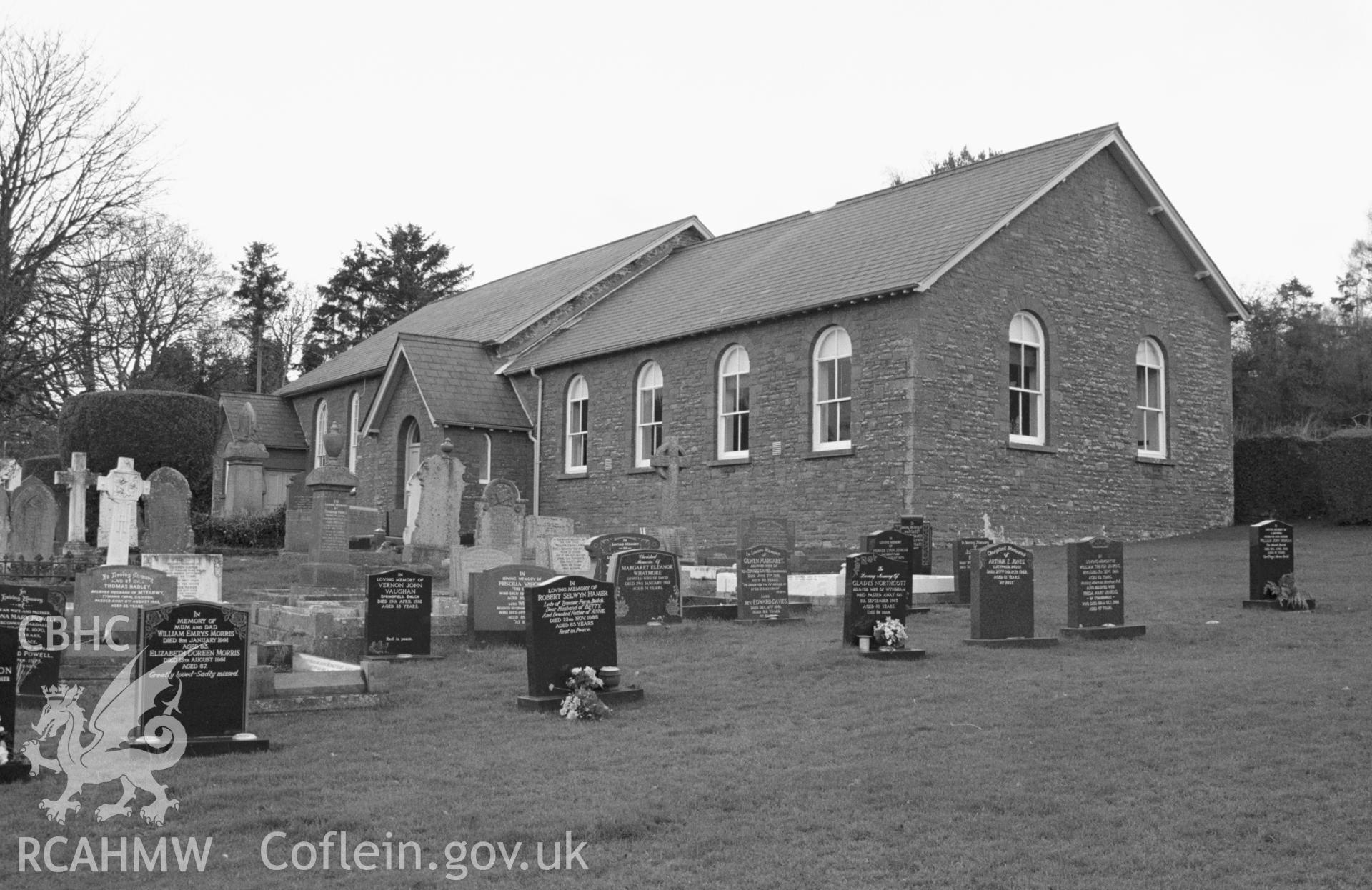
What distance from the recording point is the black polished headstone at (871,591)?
13429 mm

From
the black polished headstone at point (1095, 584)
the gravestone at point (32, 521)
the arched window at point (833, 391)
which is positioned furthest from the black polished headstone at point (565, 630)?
the arched window at point (833, 391)

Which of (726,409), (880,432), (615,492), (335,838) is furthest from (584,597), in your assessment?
(615,492)

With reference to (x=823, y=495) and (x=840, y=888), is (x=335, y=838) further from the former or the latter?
(x=823, y=495)

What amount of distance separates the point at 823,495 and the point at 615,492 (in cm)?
688

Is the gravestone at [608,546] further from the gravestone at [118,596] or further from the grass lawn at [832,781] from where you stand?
the gravestone at [118,596]

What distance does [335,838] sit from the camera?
719 cm

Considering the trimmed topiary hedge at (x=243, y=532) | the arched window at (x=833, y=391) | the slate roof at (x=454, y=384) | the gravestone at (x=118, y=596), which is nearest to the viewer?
the gravestone at (x=118, y=596)

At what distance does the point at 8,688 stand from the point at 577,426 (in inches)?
948

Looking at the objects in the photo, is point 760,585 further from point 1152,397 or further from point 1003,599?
point 1152,397

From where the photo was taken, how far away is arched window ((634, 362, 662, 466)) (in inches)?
1175

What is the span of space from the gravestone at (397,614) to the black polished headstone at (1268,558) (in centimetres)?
1013

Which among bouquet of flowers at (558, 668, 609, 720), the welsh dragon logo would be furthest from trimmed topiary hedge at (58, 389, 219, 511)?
the welsh dragon logo

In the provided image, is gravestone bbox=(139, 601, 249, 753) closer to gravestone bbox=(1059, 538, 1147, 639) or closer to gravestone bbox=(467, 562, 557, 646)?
gravestone bbox=(467, 562, 557, 646)

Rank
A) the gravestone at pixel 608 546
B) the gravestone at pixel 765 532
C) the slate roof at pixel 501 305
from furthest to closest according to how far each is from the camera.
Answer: the slate roof at pixel 501 305
the gravestone at pixel 765 532
the gravestone at pixel 608 546
